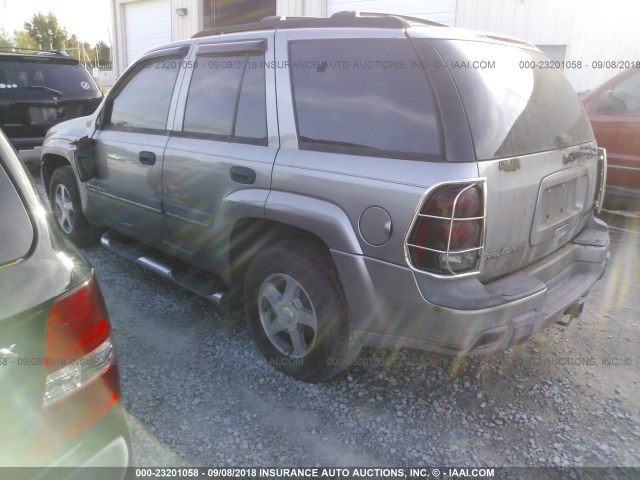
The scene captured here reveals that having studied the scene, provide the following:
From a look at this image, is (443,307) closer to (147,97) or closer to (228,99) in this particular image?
(228,99)

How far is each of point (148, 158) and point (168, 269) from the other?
0.82 m

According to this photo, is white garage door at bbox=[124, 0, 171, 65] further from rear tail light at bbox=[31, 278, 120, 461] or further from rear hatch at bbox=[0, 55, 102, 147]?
rear tail light at bbox=[31, 278, 120, 461]

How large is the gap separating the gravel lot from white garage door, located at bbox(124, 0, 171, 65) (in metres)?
15.9

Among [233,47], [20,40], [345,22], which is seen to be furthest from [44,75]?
[20,40]

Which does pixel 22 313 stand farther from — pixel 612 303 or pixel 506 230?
pixel 612 303

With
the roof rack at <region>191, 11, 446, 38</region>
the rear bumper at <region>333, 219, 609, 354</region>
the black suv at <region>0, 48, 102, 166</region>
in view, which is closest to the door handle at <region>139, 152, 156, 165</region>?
the roof rack at <region>191, 11, 446, 38</region>

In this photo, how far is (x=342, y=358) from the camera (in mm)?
2605

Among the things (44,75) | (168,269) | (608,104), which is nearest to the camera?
(168,269)

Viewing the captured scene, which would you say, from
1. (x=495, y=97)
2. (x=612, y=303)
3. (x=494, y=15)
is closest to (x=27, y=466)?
(x=495, y=97)

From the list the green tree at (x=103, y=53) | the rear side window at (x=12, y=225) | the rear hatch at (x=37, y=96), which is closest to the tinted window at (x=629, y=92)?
the rear side window at (x=12, y=225)

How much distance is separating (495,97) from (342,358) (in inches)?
59.5

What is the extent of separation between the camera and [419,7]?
10.2 m

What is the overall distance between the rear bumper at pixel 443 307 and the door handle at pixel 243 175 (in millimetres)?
729

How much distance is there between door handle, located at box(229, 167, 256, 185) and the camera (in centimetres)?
277
